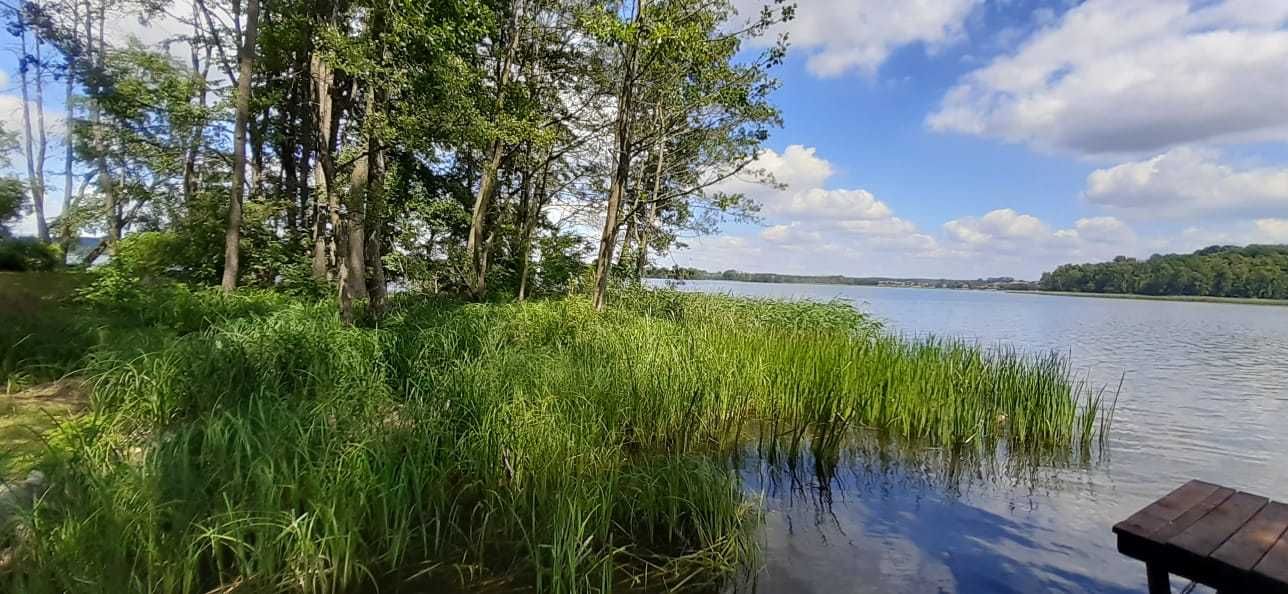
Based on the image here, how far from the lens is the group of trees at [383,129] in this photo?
323 inches

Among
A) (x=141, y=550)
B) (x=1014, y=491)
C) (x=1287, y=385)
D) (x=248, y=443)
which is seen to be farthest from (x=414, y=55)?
(x=1287, y=385)

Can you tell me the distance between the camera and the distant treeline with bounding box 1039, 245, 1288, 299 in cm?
3894

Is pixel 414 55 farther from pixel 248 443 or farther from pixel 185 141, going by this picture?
pixel 248 443

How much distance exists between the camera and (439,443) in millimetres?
3424

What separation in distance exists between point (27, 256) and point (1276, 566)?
1347cm

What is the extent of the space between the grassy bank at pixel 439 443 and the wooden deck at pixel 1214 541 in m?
1.82

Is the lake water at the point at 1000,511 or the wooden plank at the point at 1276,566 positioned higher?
the wooden plank at the point at 1276,566

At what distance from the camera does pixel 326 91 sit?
9352mm

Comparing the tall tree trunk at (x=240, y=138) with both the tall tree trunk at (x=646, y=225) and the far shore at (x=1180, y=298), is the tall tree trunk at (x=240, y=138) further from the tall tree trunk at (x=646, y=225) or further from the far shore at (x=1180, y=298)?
the far shore at (x=1180, y=298)

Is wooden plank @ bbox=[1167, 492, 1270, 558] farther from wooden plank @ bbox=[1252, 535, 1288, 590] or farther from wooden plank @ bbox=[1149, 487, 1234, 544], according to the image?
wooden plank @ bbox=[1252, 535, 1288, 590]

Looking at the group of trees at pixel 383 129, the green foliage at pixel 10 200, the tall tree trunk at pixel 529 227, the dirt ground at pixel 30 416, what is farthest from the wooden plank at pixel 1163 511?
the green foliage at pixel 10 200

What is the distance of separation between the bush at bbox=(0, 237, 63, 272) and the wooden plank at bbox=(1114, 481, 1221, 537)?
12645 millimetres

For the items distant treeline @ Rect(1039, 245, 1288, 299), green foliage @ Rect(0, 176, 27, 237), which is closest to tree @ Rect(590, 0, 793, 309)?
green foliage @ Rect(0, 176, 27, 237)

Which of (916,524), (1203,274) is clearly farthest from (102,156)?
(1203,274)
